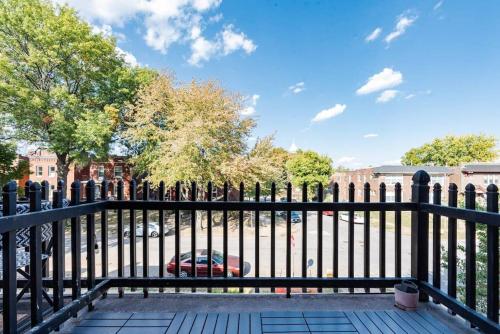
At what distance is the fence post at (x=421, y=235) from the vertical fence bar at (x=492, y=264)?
53 cm

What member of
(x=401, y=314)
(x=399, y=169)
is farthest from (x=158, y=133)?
(x=399, y=169)

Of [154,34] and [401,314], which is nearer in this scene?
[401,314]

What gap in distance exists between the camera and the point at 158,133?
13023 mm

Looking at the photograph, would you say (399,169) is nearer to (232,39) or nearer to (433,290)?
(232,39)

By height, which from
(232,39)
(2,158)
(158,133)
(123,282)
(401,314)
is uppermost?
(232,39)

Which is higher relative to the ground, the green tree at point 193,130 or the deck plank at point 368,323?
the green tree at point 193,130

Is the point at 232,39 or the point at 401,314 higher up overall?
the point at 232,39

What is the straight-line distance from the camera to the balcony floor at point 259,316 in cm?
149

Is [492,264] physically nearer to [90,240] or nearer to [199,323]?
[199,323]

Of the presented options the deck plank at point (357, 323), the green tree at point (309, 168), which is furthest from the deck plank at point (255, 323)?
the green tree at point (309, 168)

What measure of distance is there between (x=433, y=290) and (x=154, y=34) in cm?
1807

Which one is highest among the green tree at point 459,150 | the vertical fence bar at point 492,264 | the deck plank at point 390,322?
the green tree at point 459,150

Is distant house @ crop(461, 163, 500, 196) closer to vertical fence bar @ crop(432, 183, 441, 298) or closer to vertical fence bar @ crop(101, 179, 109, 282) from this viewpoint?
vertical fence bar @ crop(432, 183, 441, 298)

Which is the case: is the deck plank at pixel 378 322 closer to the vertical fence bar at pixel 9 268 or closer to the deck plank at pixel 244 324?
the deck plank at pixel 244 324
